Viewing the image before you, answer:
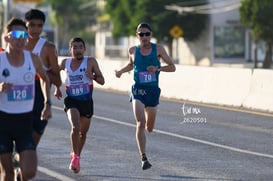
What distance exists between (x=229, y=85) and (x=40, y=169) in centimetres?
1112

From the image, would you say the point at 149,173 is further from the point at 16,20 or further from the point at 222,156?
the point at 16,20

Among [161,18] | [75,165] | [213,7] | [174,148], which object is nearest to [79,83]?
[75,165]

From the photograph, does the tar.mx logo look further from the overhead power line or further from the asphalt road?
the overhead power line

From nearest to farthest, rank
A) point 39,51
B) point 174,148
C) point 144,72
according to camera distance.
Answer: point 39,51, point 144,72, point 174,148

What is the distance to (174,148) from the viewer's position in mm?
14250

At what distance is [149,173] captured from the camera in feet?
37.7

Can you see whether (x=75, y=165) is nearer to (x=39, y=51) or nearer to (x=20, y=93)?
(x=39, y=51)

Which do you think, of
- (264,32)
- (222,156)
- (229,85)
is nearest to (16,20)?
(222,156)

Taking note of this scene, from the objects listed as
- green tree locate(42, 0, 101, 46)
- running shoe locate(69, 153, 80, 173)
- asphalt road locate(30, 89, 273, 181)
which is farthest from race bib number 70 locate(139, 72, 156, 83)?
green tree locate(42, 0, 101, 46)

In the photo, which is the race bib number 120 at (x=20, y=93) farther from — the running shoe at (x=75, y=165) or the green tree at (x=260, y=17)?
the green tree at (x=260, y=17)

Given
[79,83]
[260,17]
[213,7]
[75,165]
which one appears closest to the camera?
[75,165]

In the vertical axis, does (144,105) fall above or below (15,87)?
below

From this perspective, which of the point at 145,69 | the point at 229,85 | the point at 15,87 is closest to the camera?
the point at 15,87

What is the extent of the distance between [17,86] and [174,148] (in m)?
6.45
